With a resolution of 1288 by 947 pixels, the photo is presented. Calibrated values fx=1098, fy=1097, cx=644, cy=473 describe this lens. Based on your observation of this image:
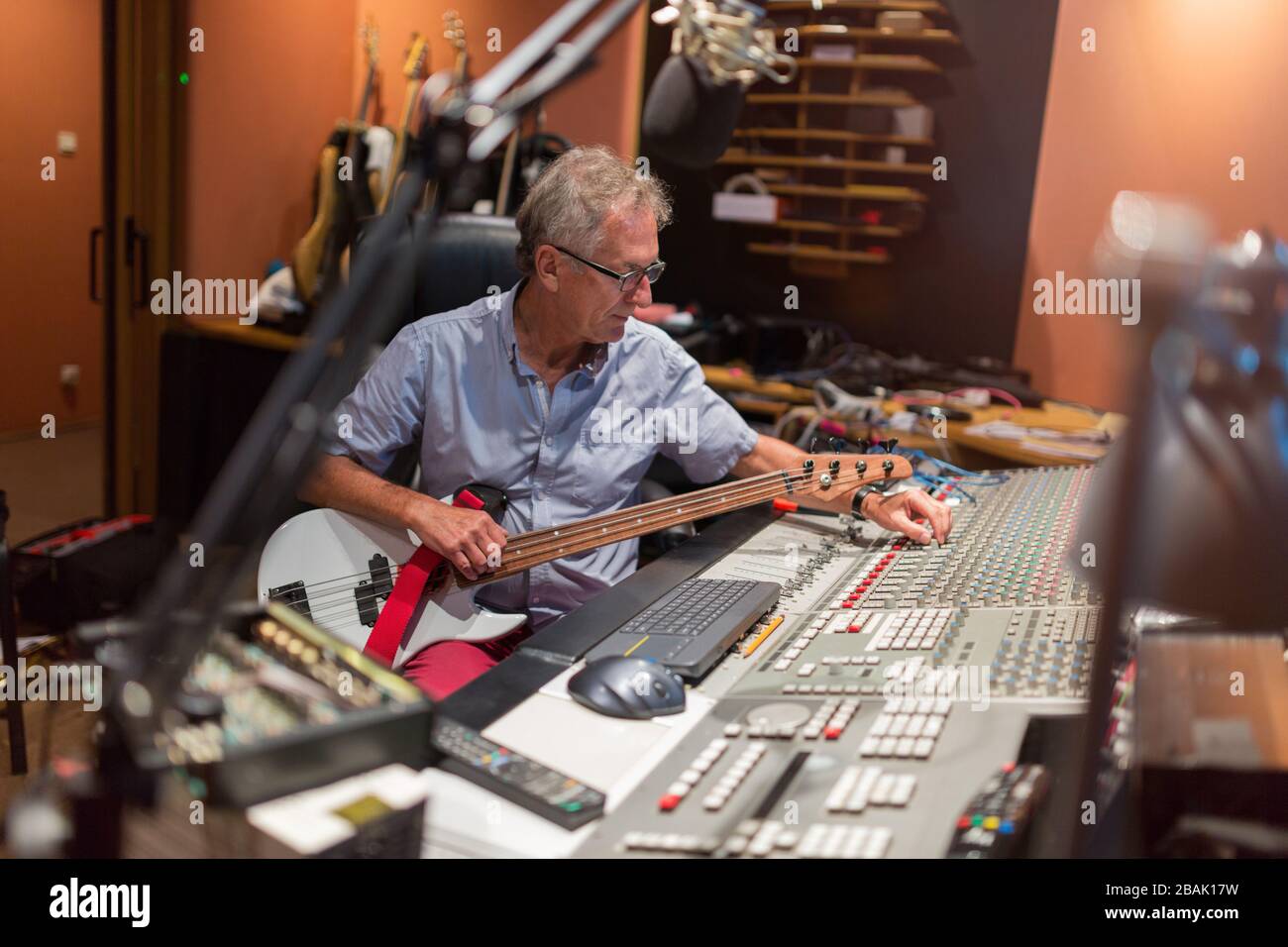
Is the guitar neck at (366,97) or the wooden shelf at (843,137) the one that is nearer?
the wooden shelf at (843,137)

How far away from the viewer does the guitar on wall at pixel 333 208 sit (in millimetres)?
3998

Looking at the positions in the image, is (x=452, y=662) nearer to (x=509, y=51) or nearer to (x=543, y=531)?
(x=543, y=531)

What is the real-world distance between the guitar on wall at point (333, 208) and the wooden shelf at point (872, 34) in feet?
5.65

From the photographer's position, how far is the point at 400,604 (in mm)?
1723

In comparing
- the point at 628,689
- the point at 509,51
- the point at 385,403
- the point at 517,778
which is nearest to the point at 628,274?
the point at 385,403

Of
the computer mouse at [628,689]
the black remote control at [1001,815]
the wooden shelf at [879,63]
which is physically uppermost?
the wooden shelf at [879,63]

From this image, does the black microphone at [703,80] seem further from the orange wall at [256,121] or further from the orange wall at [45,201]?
the orange wall at [45,201]

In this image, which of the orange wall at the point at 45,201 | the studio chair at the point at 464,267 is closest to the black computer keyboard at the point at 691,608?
the studio chair at the point at 464,267

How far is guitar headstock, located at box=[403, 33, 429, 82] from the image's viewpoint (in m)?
4.34

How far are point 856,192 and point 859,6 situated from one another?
1.92 ft

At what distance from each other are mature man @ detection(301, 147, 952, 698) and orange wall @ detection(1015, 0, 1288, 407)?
3.19 feet

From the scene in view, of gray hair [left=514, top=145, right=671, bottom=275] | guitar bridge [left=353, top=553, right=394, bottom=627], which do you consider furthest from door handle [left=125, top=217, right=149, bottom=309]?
guitar bridge [left=353, top=553, right=394, bottom=627]

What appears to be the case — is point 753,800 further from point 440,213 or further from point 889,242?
point 889,242

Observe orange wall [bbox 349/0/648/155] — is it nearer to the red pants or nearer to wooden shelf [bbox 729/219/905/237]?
wooden shelf [bbox 729/219/905/237]
